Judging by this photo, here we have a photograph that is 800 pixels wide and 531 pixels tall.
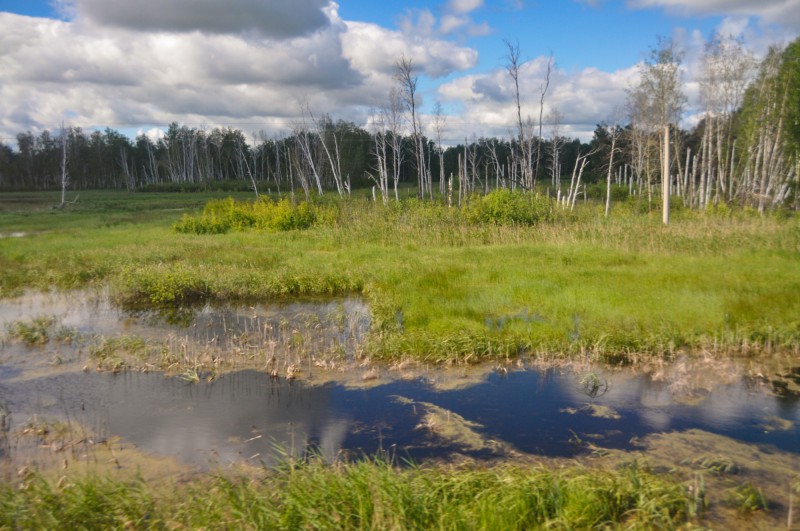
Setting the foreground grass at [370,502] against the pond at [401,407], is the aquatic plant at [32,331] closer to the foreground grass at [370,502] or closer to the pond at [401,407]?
the pond at [401,407]

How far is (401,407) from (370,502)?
2.87m

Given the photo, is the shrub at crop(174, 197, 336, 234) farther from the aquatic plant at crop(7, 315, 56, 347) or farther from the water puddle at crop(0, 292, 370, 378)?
the aquatic plant at crop(7, 315, 56, 347)

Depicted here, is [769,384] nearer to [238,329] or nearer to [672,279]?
[672,279]

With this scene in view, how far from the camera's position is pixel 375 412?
24.5ft

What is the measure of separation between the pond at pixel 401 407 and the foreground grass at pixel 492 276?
0.90m

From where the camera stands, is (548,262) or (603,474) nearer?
(603,474)

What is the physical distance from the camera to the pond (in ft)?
21.3

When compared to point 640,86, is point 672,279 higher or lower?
lower

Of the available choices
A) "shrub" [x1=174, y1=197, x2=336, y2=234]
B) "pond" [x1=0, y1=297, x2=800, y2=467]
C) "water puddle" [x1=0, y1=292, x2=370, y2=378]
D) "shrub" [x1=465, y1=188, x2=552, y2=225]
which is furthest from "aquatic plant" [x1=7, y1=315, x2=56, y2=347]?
"shrub" [x1=465, y1=188, x2=552, y2=225]

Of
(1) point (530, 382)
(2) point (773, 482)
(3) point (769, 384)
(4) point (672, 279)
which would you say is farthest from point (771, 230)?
(2) point (773, 482)

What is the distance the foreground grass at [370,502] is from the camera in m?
4.57

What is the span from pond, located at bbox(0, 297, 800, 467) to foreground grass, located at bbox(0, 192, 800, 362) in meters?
0.90

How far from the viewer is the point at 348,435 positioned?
6789mm

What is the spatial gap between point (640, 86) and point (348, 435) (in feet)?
104
